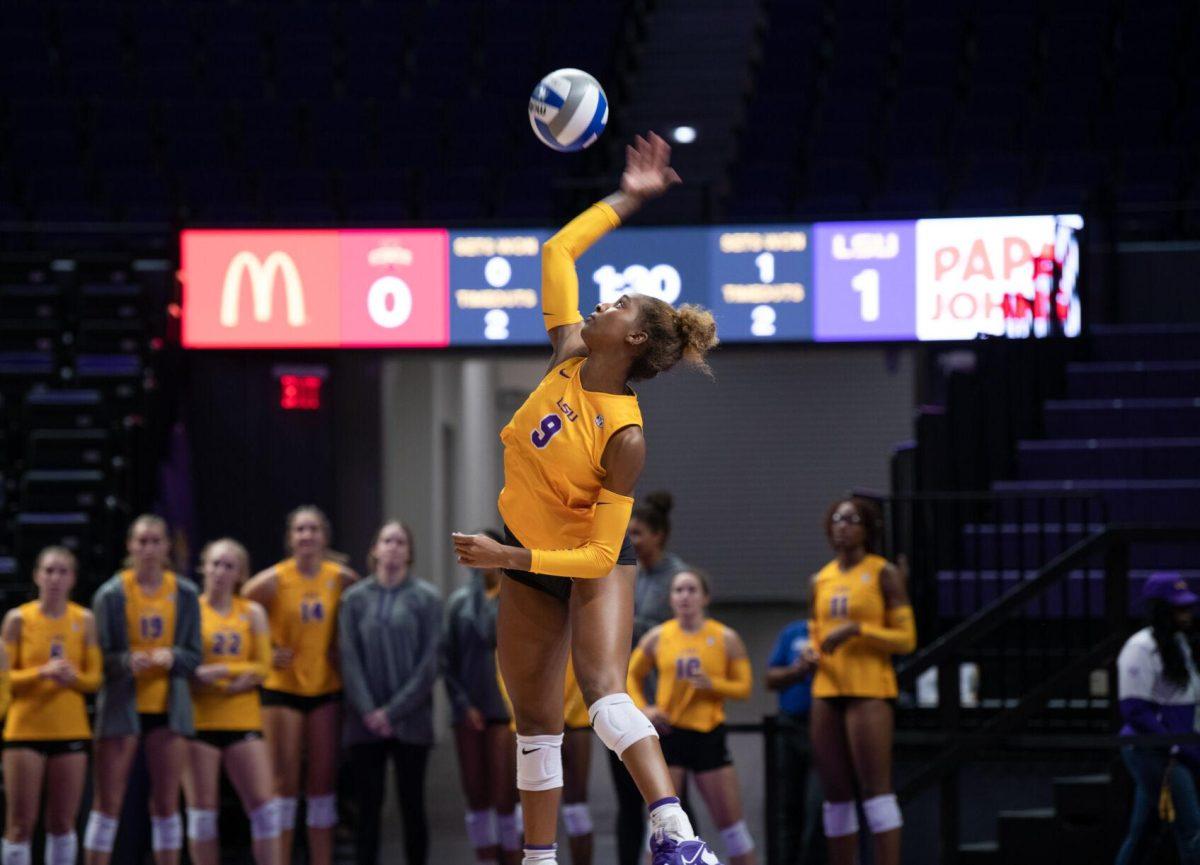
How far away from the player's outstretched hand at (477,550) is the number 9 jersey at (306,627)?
13.5 ft

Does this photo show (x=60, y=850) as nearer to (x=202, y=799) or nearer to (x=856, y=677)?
(x=202, y=799)

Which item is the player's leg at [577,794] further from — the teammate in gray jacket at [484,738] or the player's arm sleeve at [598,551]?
the player's arm sleeve at [598,551]

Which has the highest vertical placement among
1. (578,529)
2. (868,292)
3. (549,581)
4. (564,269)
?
(868,292)

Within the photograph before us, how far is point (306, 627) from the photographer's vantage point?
812 cm

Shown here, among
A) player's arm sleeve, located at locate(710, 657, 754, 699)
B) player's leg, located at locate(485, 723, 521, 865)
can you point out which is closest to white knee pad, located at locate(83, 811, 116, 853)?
player's leg, located at locate(485, 723, 521, 865)

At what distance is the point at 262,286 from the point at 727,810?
398 cm

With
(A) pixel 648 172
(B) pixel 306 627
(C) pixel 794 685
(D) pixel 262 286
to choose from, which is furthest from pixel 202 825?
(A) pixel 648 172

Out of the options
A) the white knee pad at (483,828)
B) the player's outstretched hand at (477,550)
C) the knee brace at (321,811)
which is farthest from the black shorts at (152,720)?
the player's outstretched hand at (477,550)

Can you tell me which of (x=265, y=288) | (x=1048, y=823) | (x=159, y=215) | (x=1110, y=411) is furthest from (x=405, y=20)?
(x=1048, y=823)

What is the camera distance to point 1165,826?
24.2ft

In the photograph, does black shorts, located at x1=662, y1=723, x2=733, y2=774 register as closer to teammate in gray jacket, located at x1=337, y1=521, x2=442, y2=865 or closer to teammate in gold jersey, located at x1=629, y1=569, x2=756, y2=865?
teammate in gold jersey, located at x1=629, y1=569, x2=756, y2=865

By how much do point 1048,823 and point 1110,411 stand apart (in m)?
3.15

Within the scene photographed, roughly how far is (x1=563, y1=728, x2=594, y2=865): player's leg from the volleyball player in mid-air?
3.18m

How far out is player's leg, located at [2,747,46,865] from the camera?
7445mm
